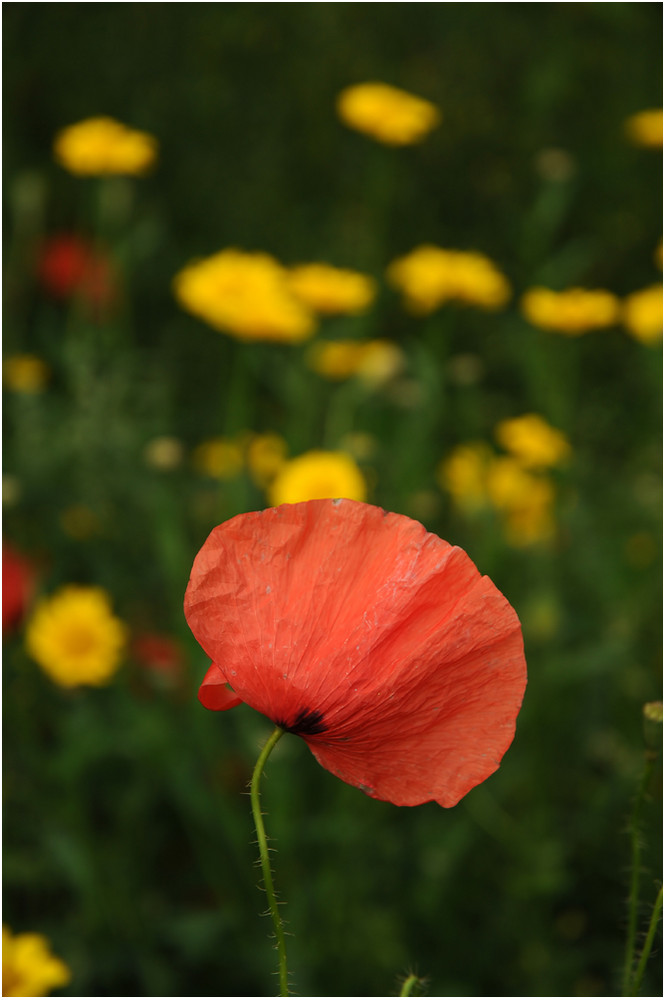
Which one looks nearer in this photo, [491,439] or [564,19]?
[491,439]

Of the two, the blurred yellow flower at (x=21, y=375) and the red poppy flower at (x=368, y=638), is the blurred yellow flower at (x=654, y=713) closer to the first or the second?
the red poppy flower at (x=368, y=638)

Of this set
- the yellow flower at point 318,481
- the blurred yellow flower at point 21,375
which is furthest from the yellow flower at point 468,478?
the blurred yellow flower at point 21,375

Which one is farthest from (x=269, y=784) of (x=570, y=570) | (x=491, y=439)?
(x=491, y=439)

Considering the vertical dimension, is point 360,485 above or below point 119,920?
above

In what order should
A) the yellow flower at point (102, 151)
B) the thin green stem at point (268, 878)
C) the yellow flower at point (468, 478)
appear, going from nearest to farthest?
the thin green stem at point (268, 878) → the yellow flower at point (468, 478) → the yellow flower at point (102, 151)

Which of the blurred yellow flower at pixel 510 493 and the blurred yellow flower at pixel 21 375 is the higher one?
the blurred yellow flower at pixel 21 375

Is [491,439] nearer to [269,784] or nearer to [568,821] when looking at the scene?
[568,821]

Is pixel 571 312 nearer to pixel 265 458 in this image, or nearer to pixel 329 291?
pixel 329 291
